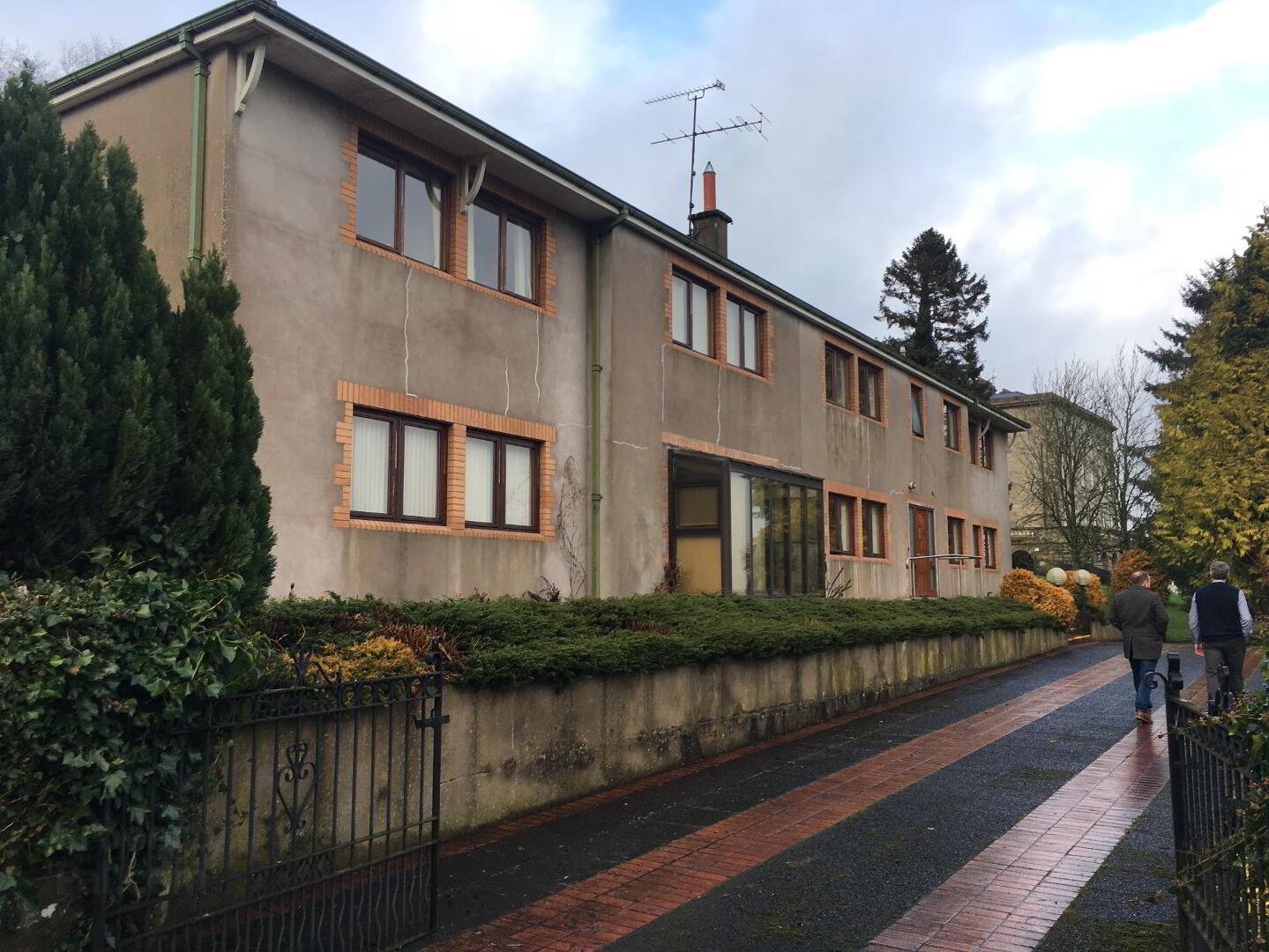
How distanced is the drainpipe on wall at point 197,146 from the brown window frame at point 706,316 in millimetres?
7668

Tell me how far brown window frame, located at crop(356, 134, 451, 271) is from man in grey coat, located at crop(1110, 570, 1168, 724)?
9166mm

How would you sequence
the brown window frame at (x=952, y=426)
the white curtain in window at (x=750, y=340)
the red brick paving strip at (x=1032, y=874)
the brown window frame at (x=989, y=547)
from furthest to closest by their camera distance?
1. the brown window frame at (x=989, y=547)
2. the brown window frame at (x=952, y=426)
3. the white curtain in window at (x=750, y=340)
4. the red brick paving strip at (x=1032, y=874)

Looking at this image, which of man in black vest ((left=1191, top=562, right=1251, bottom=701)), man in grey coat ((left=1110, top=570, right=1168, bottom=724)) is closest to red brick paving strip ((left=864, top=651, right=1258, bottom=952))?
man in black vest ((left=1191, top=562, right=1251, bottom=701))

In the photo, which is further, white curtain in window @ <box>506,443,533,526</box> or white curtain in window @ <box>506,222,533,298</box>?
white curtain in window @ <box>506,222,533,298</box>

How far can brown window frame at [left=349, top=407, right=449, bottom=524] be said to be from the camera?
36.2ft

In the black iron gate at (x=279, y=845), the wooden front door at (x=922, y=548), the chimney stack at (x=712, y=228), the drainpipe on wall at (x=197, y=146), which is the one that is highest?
the chimney stack at (x=712, y=228)

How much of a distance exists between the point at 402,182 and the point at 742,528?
7856 mm

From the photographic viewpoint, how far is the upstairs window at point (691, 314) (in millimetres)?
16344

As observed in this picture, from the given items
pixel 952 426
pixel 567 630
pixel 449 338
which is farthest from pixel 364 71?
pixel 952 426

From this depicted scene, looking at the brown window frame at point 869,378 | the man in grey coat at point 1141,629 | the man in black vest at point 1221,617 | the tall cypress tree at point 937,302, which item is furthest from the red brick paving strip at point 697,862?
the tall cypress tree at point 937,302

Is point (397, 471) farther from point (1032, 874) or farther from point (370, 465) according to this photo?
point (1032, 874)

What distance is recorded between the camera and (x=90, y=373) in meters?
5.30

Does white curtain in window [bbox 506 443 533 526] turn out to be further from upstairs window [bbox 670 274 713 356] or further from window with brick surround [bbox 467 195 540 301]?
upstairs window [bbox 670 274 713 356]

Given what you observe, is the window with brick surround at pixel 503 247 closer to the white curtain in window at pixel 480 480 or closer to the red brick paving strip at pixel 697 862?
the white curtain in window at pixel 480 480
